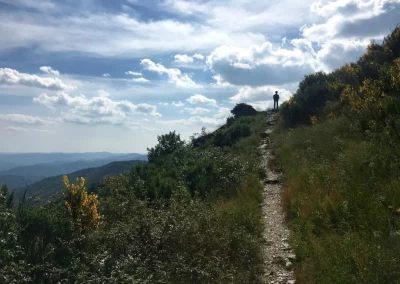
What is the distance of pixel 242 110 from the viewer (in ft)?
134

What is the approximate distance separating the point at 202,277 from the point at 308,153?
26.1ft

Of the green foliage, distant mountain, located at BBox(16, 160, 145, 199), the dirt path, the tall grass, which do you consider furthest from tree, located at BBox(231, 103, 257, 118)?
the tall grass

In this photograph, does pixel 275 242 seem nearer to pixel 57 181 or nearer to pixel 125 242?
pixel 125 242

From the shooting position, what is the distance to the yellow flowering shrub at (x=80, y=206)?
322 inches

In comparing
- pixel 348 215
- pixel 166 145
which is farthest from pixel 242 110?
pixel 348 215

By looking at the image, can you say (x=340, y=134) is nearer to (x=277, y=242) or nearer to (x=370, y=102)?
(x=370, y=102)

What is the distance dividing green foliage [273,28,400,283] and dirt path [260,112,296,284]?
0.23m

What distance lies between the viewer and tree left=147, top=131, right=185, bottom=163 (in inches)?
956

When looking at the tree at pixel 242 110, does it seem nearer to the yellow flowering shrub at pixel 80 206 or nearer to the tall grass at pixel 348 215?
the tall grass at pixel 348 215

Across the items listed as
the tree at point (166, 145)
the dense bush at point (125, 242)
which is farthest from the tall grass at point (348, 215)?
the tree at point (166, 145)

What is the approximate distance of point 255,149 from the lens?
18.6m

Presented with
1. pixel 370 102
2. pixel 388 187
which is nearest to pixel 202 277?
pixel 388 187

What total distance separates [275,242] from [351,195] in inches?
71.4

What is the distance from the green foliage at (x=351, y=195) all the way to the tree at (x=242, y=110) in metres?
25.0
